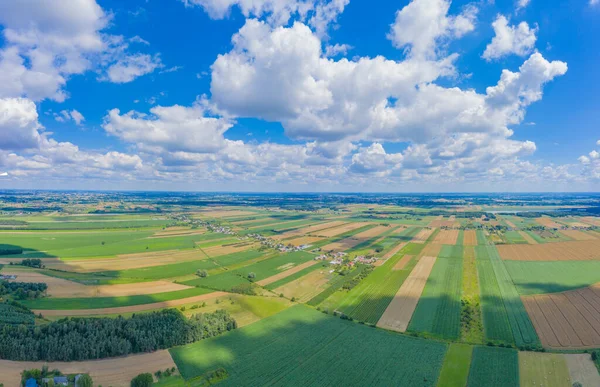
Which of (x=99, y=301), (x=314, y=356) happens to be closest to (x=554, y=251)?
(x=314, y=356)

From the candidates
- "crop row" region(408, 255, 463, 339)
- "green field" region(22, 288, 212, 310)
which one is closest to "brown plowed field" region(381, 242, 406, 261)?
"crop row" region(408, 255, 463, 339)

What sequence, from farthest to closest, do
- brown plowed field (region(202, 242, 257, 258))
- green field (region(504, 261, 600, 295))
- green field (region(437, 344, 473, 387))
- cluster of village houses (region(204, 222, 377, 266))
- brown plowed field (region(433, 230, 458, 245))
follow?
brown plowed field (region(433, 230, 458, 245)) < brown plowed field (region(202, 242, 257, 258)) < cluster of village houses (region(204, 222, 377, 266)) < green field (region(504, 261, 600, 295)) < green field (region(437, 344, 473, 387))

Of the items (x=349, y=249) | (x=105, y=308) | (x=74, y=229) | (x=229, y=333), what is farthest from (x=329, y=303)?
(x=74, y=229)

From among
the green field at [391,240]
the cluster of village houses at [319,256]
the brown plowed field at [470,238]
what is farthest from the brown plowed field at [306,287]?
the brown plowed field at [470,238]

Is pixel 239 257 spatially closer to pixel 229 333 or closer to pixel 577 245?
pixel 229 333

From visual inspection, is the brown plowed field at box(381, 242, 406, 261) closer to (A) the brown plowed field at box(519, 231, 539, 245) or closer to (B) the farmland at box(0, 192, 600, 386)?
(B) the farmland at box(0, 192, 600, 386)

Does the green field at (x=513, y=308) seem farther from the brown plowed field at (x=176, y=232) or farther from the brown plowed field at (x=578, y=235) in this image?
the brown plowed field at (x=176, y=232)

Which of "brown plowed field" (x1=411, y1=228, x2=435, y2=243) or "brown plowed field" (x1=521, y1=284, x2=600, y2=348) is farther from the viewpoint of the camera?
"brown plowed field" (x1=411, y1=228, x2=435, y2=243)

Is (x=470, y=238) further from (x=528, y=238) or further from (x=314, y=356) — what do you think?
(x=314, y=356)
